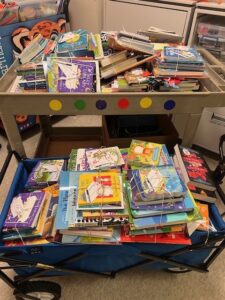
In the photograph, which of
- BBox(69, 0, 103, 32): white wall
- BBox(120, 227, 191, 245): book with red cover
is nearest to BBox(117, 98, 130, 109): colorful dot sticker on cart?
BBox(120, 227, 191, 245): book with red cover

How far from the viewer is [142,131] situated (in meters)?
1.60

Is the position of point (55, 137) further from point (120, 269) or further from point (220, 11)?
point (220, 11)

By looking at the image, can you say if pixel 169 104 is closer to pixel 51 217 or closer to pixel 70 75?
pixel 70 75

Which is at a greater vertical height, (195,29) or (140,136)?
(195,29)

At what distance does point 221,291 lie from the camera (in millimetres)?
1203

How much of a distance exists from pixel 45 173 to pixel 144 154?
507 mm

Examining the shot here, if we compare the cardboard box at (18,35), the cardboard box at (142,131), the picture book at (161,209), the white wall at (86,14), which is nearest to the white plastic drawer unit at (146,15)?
the white wall at (86,14)

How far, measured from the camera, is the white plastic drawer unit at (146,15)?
1652 mm

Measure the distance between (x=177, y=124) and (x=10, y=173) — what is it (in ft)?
4.47

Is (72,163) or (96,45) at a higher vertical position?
(96,45)

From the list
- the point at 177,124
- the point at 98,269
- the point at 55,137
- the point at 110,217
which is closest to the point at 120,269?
the point at 98,269

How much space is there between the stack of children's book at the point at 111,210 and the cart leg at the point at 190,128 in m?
0.27

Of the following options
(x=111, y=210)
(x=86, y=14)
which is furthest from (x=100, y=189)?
(x=86, y=14)

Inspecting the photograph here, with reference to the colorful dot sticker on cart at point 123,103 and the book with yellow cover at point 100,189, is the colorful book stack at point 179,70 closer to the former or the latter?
the colorful dot sticker on cart at point 123,103
